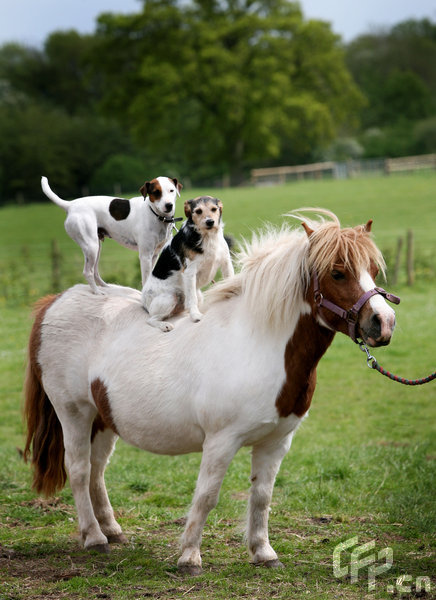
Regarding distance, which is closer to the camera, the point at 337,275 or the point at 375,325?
the point at 375,325

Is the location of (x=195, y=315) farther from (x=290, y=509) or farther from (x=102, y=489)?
(x=290, y=509)

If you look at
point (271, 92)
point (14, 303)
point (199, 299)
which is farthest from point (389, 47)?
point (199, 299)

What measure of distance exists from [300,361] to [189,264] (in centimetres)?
84

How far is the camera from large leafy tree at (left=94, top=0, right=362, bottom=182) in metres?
45.2

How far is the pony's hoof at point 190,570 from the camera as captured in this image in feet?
14.2

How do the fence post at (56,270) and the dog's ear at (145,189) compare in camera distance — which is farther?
the fence post at (56,270)

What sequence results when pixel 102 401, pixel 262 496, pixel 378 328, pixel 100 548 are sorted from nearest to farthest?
pixel 378 328
pixel 262 496
pixel 102 401
pixel 100 548

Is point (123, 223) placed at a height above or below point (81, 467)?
above

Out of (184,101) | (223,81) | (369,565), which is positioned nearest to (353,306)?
(369,565)

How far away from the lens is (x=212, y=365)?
419 centimetres

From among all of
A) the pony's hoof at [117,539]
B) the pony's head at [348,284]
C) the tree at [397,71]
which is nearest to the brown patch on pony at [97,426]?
the pony's hoof at [117,539]

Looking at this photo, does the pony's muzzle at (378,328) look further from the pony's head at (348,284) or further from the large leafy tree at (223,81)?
the large leafy tree at (223,81)

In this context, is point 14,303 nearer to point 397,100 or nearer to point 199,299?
point 199,299

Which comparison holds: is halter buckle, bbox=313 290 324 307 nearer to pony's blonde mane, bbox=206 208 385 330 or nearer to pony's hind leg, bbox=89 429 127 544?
pony's blonde mane, bbox=206 208 385 330
